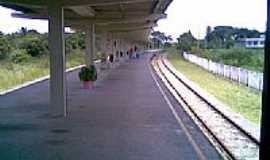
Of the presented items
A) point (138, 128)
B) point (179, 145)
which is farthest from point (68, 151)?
point (138, 128)

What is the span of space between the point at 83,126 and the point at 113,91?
11.8 m

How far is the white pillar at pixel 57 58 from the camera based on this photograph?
56.1 feet

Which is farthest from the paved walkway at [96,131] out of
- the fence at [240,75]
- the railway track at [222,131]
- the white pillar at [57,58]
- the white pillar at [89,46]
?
the white pillar at [89,46]

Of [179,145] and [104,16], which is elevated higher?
[104,16]

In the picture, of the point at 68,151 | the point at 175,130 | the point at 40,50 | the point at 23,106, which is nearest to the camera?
the point at 68,151

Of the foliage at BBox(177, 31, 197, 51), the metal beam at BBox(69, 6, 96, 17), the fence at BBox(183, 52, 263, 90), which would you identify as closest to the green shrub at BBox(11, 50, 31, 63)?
the fence at BBox(183, 52, 263, 90)

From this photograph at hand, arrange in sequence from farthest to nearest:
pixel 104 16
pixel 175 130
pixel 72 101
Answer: pixel 104 16
pixel 72 101
pixel 175 130

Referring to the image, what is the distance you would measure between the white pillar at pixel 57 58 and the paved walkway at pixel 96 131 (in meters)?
0.55

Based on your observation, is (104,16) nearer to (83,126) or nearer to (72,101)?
(72,101)

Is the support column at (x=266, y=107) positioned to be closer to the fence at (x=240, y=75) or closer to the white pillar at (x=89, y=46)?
the fence at (x=240, y=75)

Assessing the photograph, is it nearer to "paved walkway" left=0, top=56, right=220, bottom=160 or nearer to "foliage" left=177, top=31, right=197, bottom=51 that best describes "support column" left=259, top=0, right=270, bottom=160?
"paved walkway" left=0, top=56, right=220, bottom=160

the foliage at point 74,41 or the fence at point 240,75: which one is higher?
the foliage at point 74,41

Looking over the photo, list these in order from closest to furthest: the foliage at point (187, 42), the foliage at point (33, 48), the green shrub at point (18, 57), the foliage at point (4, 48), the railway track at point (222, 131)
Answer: the railway track at point (222, 131), the foliage at point (4, 48), the green shrub at point (18, 57), the foliage at point (33, 48), the foliage at point (187, 42)

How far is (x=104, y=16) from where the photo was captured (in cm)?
3456
